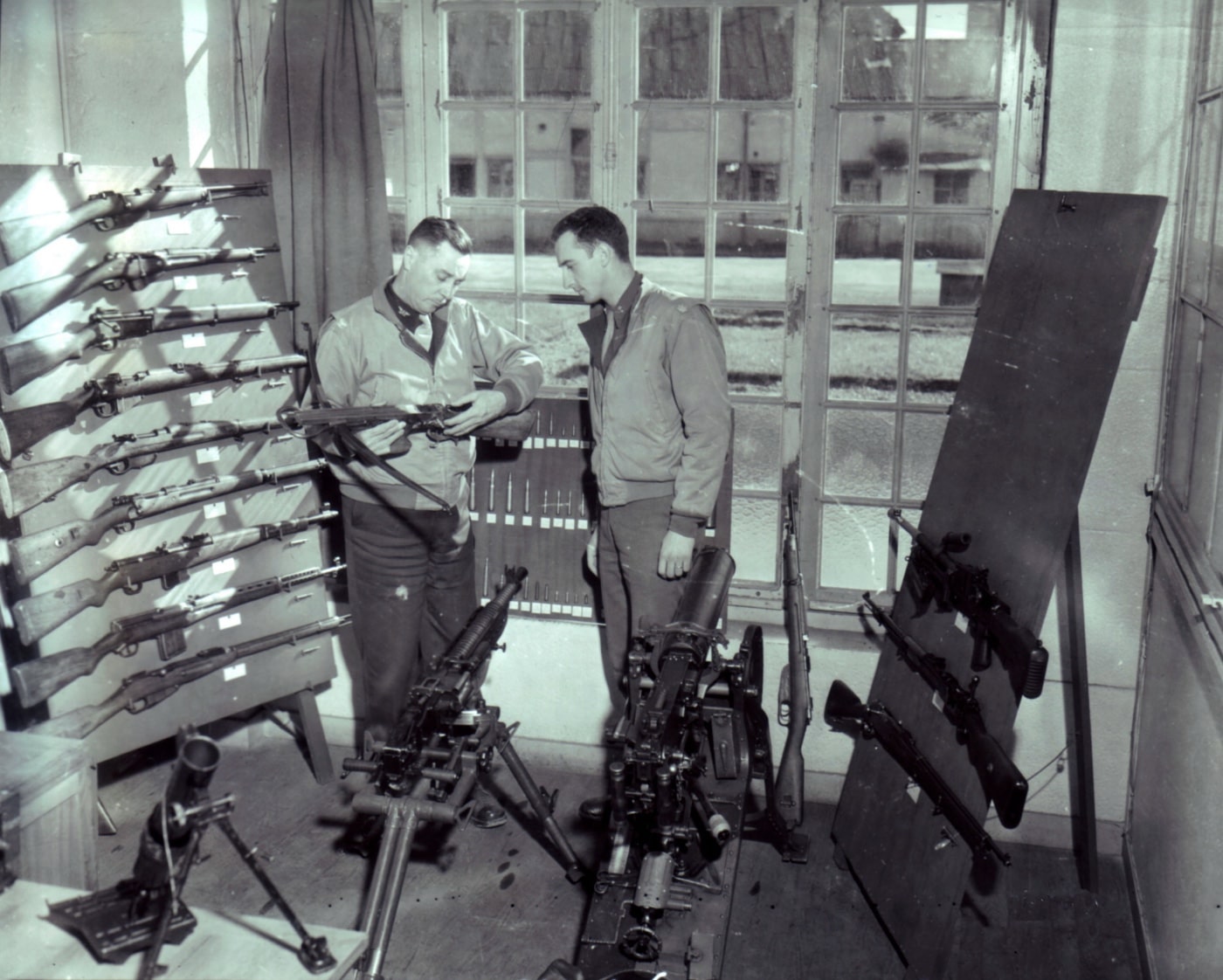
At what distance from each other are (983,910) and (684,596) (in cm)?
151

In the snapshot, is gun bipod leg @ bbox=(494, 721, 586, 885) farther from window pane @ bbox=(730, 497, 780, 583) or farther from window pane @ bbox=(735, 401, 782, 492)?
window pane @ bbox=(735, 401, 782, 492)

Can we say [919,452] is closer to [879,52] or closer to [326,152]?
[879,52]

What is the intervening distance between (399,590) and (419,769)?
1392 mm

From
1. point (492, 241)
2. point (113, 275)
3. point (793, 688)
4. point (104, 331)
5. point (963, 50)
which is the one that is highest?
point (963, 50)

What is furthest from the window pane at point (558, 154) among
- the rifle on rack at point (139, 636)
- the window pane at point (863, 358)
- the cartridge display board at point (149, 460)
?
the rifle on rack at point (139, 636)

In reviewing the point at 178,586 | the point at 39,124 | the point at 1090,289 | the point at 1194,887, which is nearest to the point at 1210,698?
the point at 1194,887

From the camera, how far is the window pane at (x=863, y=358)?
4.45 metres

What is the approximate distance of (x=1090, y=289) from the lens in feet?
11.5

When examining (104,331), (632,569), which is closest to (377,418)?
(104,331)

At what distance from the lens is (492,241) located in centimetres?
466

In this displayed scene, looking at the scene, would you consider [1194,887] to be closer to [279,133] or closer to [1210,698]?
[1210,698]

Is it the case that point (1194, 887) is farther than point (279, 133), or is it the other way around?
point (279, 133)

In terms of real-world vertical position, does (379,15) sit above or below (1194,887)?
above

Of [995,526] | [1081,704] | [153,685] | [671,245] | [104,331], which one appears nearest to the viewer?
[995,526]
